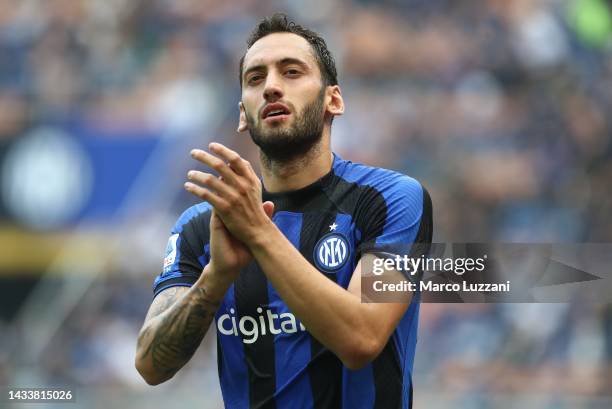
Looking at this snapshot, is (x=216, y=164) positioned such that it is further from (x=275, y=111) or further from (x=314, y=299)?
(x=275, y=111)

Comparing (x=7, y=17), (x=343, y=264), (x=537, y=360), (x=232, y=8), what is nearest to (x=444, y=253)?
(x=343, y=264)

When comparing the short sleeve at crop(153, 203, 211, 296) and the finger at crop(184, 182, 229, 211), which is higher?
the short sleeve at crop(153, 203, 211, 296)

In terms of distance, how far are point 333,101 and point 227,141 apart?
6648 mm

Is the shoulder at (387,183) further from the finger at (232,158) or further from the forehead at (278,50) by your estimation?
the finger at (232,158)

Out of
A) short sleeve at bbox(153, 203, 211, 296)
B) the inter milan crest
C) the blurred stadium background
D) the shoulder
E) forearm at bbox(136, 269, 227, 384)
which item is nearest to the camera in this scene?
forearm at bbox(136, 269, 227, 384)

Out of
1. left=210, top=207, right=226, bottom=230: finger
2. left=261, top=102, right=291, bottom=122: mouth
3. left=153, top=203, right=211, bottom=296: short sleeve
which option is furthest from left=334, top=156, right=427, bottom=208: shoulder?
left=210, top=207, right=226, bottom=230: finger

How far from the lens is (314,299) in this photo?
2.91m

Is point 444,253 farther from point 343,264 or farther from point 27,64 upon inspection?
point 27,64

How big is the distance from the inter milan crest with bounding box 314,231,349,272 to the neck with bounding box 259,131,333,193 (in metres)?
0.30

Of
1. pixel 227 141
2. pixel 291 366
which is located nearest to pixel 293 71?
pixel 291 366

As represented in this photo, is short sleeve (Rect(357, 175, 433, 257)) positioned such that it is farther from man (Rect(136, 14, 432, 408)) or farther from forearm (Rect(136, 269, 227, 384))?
forearm (Rect(136, 269, 227, 384))

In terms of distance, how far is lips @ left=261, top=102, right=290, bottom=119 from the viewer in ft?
11.6

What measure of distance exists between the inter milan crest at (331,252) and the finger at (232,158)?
600 mm

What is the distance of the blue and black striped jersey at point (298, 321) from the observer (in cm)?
330
